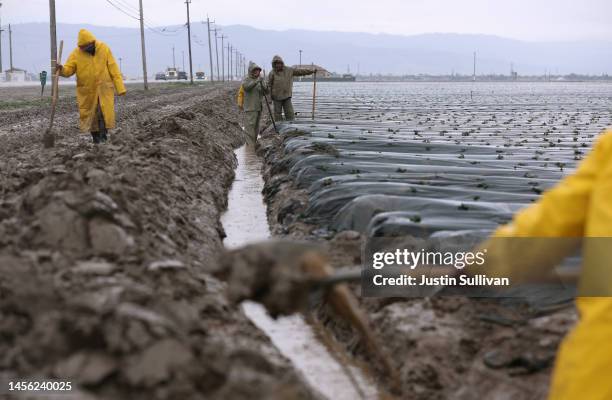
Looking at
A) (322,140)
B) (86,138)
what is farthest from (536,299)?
(86,138)

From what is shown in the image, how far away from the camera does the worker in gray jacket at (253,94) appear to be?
14.3m

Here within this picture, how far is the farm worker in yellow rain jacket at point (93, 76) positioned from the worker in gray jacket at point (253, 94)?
445cm

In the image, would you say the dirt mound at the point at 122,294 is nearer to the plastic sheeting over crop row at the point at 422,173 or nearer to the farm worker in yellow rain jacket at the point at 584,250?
the farm worker in yellow rain jacket at the point at 584,250

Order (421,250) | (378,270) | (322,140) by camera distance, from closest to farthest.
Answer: (378,270) < (421,250) < (322,140)

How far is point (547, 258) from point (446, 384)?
6.56 ft

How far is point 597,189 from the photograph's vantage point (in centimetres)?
195

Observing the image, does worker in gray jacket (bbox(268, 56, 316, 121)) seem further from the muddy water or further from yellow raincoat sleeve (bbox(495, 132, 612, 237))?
yellow raincoat sleeve (bbox(495, 132, 612, 237))

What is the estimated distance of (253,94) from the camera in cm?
1460

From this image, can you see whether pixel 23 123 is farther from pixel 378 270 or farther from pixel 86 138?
pixel 378 270

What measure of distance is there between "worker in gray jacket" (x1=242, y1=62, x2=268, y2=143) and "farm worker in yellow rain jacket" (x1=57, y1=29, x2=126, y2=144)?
4449 millimetres

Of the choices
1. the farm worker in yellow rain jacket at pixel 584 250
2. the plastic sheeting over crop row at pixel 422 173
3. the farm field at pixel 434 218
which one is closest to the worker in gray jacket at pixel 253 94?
the plastic sheeting over crop row at pixel 422 173

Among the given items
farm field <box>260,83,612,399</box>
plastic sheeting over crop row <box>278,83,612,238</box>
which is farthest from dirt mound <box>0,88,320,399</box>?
plastic sheeting over crop row <box>278,83,612,238</box>

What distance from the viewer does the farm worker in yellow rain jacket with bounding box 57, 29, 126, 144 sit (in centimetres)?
973

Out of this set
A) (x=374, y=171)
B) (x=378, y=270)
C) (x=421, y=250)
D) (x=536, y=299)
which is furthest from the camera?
(x=374, y=171)
